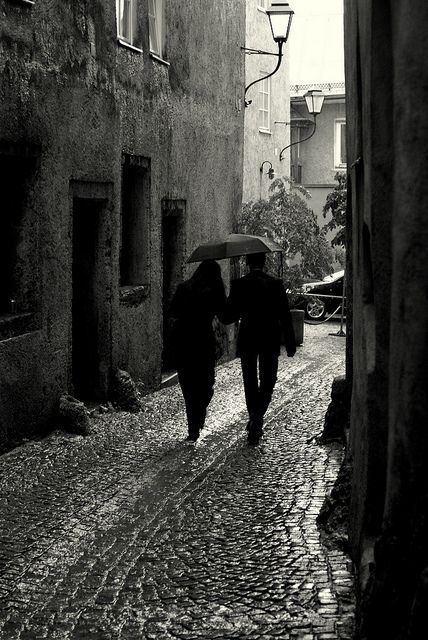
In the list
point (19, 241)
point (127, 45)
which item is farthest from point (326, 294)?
point (19, 241)

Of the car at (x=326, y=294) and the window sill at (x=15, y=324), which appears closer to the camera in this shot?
the window sill at (x=15, y=324)

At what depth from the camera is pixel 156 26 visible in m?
15.0

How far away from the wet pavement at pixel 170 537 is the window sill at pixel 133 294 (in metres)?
1.84

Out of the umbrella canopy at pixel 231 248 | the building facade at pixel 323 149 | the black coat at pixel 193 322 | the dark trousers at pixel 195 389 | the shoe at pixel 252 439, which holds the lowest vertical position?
the shoe at pixel 252 439

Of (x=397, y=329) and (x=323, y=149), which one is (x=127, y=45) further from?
(x=323, y=149)

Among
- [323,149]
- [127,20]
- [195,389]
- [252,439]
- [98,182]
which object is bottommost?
[252,439]

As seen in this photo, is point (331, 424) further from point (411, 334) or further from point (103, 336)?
point (411, 334)

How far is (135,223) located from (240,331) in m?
3.92

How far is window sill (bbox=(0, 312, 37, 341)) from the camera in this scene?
10.4 meters

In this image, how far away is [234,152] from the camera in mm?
19062

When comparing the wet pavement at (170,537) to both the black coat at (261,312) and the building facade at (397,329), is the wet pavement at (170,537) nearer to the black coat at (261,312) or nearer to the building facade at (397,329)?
the building facade at (397,329)

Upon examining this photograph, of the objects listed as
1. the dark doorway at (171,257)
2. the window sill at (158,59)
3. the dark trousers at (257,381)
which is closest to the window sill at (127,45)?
the window sill at (158,59)

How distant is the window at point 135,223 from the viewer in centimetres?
1438

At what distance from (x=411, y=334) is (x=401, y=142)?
778 millimetres
